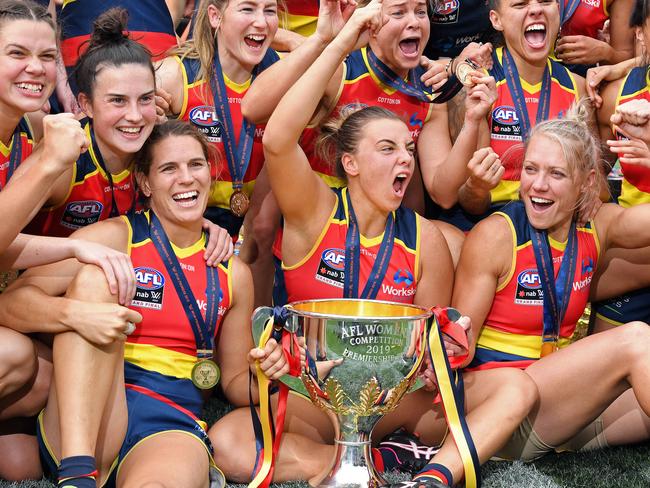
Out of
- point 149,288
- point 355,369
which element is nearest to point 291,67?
point 149,288

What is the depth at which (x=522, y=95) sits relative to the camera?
4629 millimetres

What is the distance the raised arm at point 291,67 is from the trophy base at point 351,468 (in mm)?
1298

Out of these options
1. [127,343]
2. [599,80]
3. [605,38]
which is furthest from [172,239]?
[605,38]

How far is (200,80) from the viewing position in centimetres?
445

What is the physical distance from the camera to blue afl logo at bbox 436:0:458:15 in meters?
4.98

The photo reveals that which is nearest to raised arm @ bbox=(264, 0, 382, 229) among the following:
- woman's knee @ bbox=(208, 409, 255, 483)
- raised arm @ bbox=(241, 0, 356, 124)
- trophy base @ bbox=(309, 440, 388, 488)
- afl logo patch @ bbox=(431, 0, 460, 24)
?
raised arm @ bbox=(241, 0, 356, 124)

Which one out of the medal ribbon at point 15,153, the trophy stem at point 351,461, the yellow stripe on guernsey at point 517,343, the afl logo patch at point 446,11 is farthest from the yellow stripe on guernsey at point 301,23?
Result: the trophy stem at point 351,461

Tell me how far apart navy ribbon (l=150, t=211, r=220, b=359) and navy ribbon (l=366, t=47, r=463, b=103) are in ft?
4.23

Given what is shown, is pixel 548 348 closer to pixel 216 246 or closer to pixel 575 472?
pixel 575 472

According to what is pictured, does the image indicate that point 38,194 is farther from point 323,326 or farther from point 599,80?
point 599,80

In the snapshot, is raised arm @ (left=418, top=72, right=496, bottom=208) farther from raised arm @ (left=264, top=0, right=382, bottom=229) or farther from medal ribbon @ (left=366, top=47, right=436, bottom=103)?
raised arm @ (left=264, top=0, right=382, bottom=229)

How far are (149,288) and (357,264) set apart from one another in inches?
31.4

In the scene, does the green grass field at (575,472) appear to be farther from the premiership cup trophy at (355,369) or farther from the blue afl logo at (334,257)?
the blue afl logo at (334,257)

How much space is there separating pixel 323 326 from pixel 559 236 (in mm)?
1289
